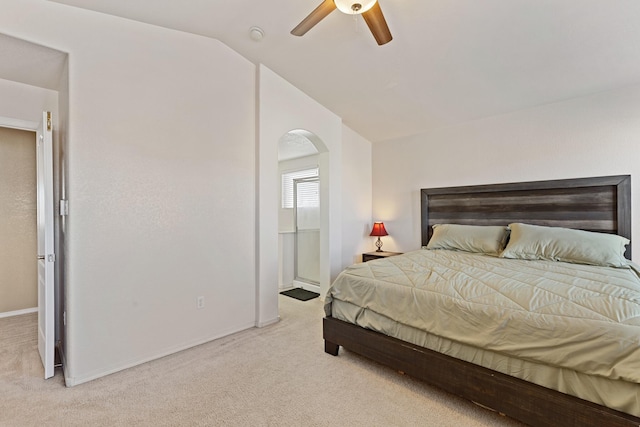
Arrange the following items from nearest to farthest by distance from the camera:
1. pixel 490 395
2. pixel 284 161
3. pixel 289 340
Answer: pixel 490 395, pixel 289 340, pixel 284 161

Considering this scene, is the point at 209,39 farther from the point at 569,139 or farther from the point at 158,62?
the point at 569,139

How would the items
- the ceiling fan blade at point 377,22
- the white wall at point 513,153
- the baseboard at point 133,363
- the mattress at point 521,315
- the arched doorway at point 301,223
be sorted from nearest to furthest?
the mattress at point 521,315
the ceiling fan blade at point 377,22
the baseboard at point 133,363
the white wall at point 513,153
the arched doorway at point 301,223

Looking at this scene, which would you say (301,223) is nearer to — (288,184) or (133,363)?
(288,184)

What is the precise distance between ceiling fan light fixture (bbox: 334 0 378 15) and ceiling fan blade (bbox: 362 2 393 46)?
4cm

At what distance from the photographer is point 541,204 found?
338cm

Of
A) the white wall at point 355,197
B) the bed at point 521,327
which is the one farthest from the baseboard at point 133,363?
the white wall at point 355,197

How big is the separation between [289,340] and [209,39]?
10.0 ft

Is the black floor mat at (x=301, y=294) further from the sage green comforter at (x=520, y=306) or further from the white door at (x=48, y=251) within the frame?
the white door at (x=48, y=251)

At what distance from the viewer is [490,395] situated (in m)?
1.66

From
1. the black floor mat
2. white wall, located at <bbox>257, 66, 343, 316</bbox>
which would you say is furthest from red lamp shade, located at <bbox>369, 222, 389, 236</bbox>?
the black floor mat

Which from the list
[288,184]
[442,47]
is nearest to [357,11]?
[442,47]

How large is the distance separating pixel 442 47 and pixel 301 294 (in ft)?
11.8

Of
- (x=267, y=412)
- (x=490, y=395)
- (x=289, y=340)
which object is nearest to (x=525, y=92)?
(x=490, y=395)

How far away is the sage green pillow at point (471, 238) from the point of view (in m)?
3.33
